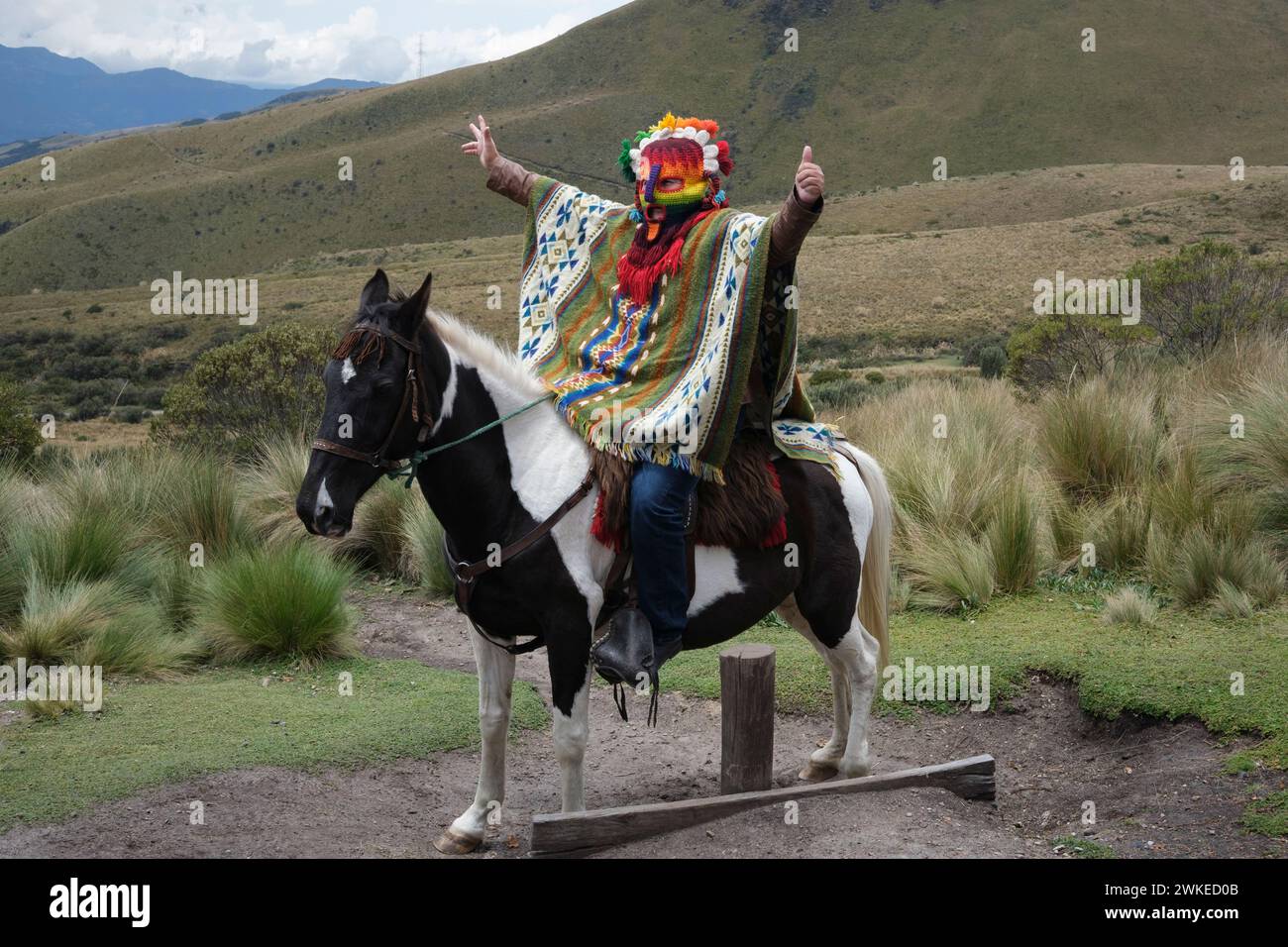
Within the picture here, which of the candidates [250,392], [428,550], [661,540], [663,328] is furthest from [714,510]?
[250,392]

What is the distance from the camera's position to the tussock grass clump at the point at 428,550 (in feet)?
33.9

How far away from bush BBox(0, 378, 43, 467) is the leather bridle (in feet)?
35.9

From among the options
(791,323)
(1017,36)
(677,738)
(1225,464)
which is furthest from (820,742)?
(1017,36)

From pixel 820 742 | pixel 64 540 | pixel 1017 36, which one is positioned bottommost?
pixel 820 742

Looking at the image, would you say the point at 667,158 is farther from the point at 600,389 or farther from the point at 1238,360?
the point at 1238,360

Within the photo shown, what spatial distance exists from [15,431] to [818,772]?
12078 mm

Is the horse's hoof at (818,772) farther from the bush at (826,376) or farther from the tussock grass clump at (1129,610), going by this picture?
the bush at (826,376)

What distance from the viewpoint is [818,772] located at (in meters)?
6.14

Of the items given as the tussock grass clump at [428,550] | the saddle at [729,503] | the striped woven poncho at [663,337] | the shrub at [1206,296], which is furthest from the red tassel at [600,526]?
the shrub at [1206,296]

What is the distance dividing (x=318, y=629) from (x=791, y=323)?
5.02 meters

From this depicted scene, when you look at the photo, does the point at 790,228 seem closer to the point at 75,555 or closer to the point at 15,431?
the point at 75,555

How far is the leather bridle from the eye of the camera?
430 centimetres

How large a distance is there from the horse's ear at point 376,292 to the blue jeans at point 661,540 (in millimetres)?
1287

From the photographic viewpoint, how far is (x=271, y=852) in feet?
16.4
